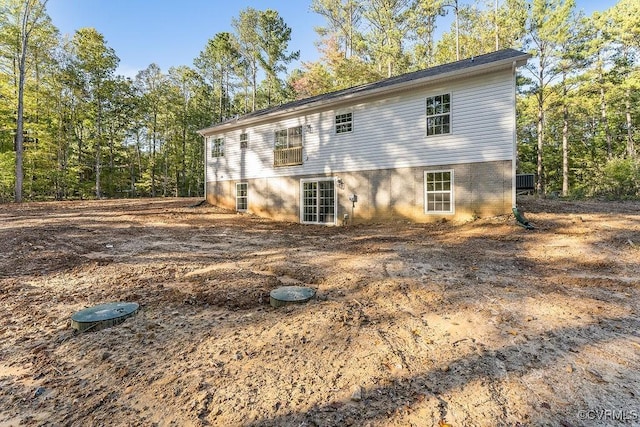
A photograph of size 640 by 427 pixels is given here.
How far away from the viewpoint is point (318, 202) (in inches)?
494

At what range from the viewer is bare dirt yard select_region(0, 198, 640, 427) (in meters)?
1.95

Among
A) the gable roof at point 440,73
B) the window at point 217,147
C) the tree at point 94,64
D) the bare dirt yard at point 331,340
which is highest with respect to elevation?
the tree at point 94,64

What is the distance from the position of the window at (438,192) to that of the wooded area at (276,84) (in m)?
12.7

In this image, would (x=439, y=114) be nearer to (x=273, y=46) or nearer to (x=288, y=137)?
(x=288, y=137)

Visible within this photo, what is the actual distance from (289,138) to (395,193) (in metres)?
5.59

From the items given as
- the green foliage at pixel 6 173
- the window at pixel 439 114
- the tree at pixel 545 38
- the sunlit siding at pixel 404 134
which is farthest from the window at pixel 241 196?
the tree at pixel 545 38

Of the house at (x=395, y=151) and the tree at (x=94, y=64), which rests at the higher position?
the tree at (x=94, y=64)

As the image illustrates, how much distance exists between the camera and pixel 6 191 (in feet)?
60.0

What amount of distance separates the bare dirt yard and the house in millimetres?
3792

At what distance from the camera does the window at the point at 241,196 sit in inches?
599

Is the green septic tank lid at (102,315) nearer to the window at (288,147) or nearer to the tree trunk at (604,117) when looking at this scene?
the window at (288,147)

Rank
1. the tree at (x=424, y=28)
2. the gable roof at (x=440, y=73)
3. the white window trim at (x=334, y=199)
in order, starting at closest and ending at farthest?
the gable roof at (x=440, y=73)
the white window trim at (x=334, y=199)
the tree at (x=424, y=28)

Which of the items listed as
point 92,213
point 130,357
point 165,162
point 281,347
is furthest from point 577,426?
point 165,162

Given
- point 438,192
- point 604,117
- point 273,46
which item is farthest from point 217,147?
point 604,117
